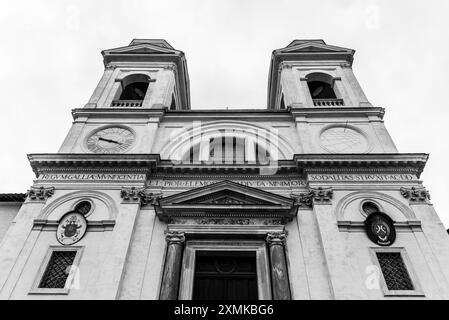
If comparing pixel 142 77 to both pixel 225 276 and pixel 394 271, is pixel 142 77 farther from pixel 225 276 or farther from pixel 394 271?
pixel 394 271

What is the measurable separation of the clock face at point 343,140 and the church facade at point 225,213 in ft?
0.24

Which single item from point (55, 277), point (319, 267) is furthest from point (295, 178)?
point (55, 277)

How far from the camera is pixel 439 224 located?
522 inches

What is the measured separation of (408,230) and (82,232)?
11607 mm

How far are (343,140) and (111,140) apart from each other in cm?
1083

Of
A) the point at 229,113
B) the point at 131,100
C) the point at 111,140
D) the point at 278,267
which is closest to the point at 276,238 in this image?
the point at 278,267

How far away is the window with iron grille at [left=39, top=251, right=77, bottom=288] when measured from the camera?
39.6 feet

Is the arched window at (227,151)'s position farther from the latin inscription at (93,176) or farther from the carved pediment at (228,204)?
the carved pediment at (228,204)

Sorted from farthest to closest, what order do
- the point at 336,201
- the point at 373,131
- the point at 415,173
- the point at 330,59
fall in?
1. the point at 330,59
2. the point at 373,131
3. the point at 415,173
4. the point at 336,201

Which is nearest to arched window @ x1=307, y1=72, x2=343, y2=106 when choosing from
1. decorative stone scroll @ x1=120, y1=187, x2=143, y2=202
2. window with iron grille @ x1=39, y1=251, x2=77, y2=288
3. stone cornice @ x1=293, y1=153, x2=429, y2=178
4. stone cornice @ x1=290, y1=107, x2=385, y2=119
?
stone cornice @ x1=290, y1=107, x2=385, y2=119

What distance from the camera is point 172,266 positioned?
1202 centimetres

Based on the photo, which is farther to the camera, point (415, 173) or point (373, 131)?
point (373, 131)
